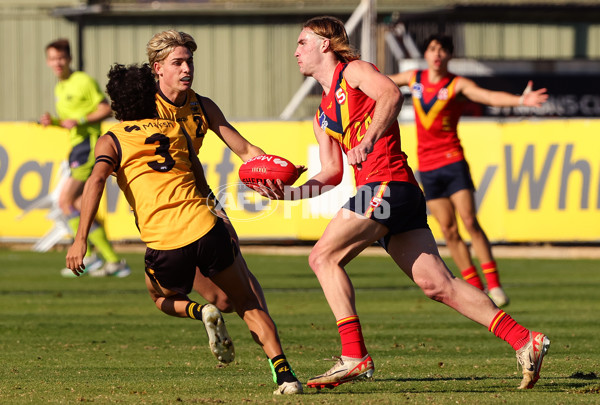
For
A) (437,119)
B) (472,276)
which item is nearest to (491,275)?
(472,276)

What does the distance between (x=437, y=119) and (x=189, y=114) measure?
484 centimetres

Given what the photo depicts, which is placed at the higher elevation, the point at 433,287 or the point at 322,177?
the point at 322,177

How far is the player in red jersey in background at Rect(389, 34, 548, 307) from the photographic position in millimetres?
11445

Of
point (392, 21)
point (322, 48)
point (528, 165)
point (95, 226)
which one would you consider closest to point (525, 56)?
point (392, 21)

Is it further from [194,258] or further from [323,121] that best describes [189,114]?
[194,258]

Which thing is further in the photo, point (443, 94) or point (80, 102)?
point (80, 102)

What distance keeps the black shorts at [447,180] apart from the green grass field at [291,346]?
116 cm

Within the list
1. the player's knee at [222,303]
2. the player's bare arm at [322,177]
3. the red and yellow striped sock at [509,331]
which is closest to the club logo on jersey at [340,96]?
the player's bare arm at [322,177]

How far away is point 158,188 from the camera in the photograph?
6.58m

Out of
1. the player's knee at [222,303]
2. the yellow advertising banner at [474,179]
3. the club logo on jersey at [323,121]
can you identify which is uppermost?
the club logo on jersey at [323,121]

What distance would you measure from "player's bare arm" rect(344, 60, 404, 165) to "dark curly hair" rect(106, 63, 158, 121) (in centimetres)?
121

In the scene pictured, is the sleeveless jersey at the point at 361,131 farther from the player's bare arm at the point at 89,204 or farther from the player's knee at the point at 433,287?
the player's bare arm at the point at 89,204

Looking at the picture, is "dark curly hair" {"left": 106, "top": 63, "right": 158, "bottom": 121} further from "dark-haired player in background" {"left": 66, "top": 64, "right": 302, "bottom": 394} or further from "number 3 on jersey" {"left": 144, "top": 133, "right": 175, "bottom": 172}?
"number 3 on jersey" {"left": 144, "top": 133, "right": 175, "bottom": 172}

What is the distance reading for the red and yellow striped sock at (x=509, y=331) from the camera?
682 centimetres
